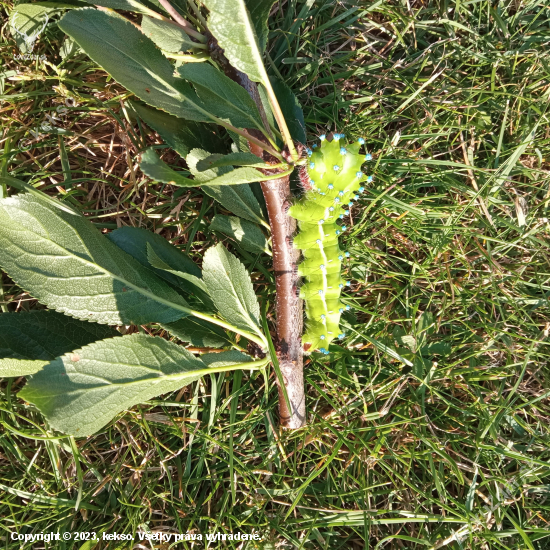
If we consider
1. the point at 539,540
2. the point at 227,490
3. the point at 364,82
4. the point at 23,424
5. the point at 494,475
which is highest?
the point at 364,82

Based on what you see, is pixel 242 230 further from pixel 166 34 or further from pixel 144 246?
pixel 166 34

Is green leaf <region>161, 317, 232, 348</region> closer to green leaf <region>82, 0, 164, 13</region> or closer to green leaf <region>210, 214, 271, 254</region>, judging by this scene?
green leaf <region>210, 214, 271, 254</region>

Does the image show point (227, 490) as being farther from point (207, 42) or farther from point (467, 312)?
point (207, 42)

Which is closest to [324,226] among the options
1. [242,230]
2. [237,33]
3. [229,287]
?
[242,230]

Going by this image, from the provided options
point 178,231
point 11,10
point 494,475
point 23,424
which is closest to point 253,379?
point 178,231

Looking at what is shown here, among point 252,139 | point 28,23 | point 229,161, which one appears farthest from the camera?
point 28,23

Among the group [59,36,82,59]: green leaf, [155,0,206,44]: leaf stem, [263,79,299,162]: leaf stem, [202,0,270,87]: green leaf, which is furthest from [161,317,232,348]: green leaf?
[59,36,82,59]: green leaf
